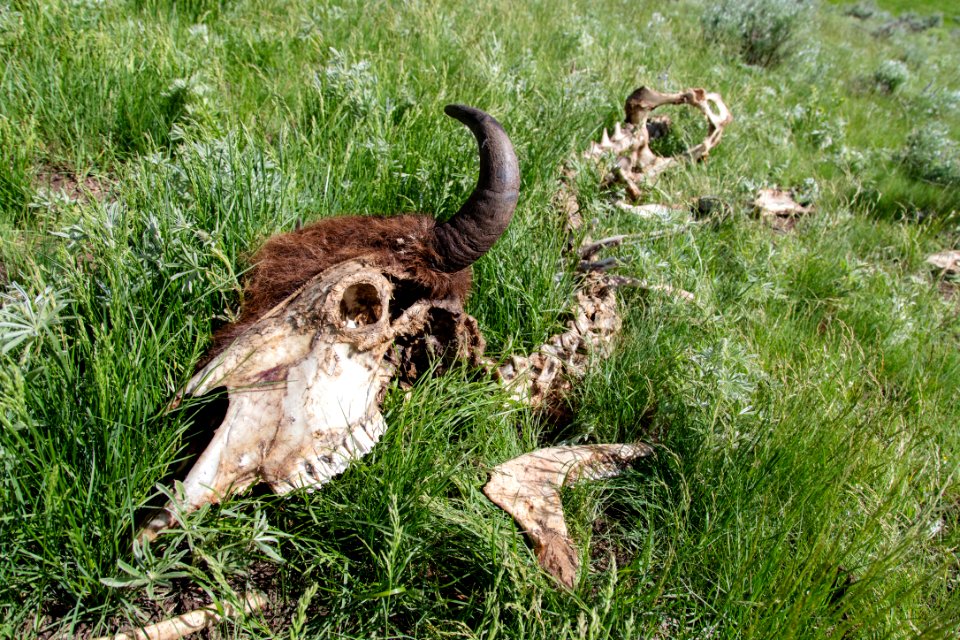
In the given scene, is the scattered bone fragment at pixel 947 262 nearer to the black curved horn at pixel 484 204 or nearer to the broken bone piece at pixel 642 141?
the broken bone piece at pixel 642 141

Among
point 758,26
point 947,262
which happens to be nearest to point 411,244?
point 947,262

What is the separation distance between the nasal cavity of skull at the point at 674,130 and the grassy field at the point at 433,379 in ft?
1.33

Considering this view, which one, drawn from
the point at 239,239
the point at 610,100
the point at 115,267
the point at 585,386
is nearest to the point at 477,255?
the point at 585,386

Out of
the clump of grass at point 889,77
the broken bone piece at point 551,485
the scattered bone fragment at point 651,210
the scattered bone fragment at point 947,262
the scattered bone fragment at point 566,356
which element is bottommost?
the scattered bone fragment at point 947,262

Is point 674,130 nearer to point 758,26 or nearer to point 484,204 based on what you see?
point 484,204

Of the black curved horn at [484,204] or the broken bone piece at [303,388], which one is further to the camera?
the black curved horn at [484,204]

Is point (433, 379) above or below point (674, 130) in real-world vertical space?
below

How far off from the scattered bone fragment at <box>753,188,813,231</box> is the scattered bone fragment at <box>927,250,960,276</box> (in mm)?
1067

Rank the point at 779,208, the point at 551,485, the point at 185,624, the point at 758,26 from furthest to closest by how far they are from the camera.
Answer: the point at 758,26, the point at 779,208, the point at 551,485, the point at 185,624

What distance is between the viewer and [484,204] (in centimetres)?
270

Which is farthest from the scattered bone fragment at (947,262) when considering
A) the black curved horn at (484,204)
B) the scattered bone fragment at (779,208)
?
the black curved horn at (484,204)

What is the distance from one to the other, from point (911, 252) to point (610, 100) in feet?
9.39

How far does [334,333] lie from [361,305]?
0.88ft

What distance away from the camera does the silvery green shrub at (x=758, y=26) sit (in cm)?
914
